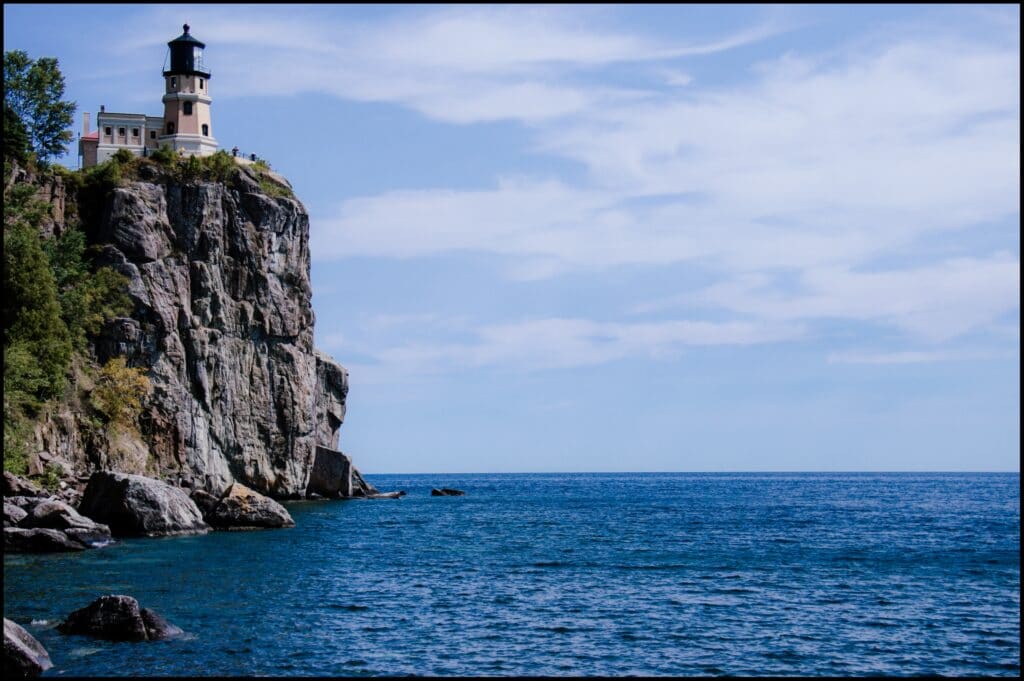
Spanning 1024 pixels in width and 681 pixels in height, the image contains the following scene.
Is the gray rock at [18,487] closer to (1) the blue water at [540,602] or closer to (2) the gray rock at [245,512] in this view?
(1) the blue water at [540,602]

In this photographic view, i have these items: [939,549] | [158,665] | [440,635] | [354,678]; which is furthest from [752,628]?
[939,549]

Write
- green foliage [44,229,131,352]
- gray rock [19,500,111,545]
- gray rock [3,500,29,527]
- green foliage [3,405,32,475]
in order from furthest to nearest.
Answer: green foliage [44,229,131,352], green foliage [3,405,32,475], gray rock [19,500,111,545], gray rock [3,500,29,527]

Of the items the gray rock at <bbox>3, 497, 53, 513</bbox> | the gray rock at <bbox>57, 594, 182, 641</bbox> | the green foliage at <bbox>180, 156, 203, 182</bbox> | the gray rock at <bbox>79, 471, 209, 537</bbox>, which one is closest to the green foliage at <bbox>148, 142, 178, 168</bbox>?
the green foliage at <bbox>180, 156, 203, 182</bbox>

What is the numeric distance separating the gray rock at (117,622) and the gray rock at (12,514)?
1968cm

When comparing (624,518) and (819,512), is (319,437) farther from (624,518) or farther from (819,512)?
(819,512)

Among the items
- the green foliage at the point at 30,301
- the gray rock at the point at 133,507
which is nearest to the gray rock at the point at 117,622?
the gray rock at the point at 133,507

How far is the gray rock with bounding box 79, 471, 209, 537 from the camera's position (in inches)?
2068

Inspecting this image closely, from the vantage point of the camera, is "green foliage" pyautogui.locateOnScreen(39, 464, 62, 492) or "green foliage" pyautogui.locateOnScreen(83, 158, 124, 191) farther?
"green foliage" pyautogui.locateOnScreen(83, 158, 124, 191)

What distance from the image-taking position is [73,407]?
65750 mm

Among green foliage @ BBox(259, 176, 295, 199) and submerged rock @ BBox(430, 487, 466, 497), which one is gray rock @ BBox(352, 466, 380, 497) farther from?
green foliage @ BBox(259, 176, 295, 199)

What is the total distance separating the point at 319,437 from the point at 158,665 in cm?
7274

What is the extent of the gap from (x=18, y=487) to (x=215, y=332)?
30.1 m

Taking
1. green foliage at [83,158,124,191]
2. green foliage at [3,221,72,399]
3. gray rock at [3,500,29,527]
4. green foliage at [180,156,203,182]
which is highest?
green foliage at [180,156,203,182]

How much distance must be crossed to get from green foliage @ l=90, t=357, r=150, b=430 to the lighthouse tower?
Result: 30.7m
